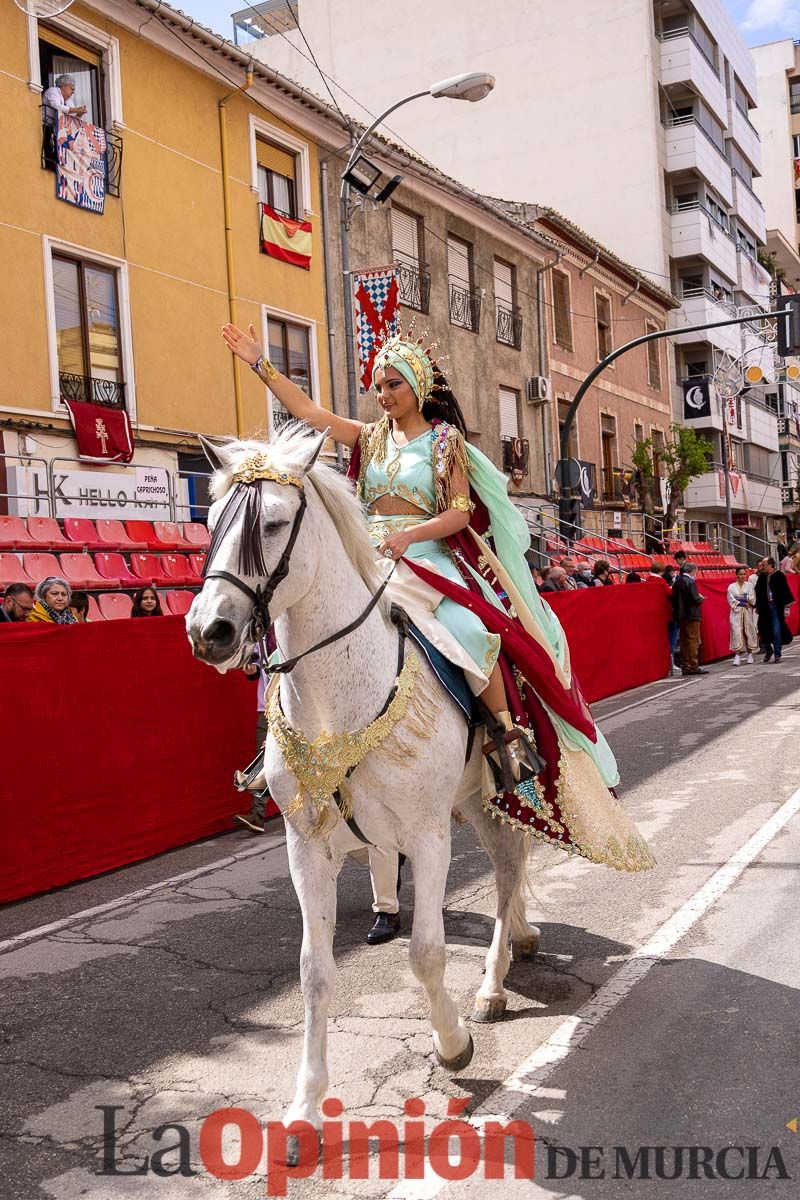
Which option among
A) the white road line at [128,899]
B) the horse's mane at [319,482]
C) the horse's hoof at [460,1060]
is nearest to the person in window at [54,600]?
the white road line at [128,899]

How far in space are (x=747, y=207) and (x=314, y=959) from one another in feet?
151

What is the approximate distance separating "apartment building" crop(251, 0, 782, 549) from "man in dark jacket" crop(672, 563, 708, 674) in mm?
17479

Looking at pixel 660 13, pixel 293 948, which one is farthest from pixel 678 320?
pixel 293 948

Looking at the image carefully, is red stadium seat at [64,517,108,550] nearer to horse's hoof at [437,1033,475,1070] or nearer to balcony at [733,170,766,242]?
horse's hoof at [437,1033,475,1070]

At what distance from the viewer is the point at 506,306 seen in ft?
89.2

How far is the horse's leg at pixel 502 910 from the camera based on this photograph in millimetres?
4277

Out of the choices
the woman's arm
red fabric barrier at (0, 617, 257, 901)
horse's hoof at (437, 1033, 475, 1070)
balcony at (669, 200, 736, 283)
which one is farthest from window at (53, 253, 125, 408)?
balcony at (669, 200, 736, 283)

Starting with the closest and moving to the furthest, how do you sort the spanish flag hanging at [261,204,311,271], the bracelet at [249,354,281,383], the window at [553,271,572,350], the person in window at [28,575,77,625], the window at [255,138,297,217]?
the bracelet at [249,354,281,383] → the person in window at [28,575,77,625] → the spanish flag hanging at [261,204,311,271] → the window at [255,138,297,217] → the window at [553,271,572,350]

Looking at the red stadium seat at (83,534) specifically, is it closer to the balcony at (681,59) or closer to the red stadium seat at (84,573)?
the red stadium seat at (84,573)

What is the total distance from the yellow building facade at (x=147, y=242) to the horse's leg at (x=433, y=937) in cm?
1061

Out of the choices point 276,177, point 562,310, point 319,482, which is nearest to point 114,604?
point 319,482

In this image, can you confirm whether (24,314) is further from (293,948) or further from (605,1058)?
(605,1058)

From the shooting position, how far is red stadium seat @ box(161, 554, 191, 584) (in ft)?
44.8

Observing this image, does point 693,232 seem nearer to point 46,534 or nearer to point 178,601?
point 178,601
